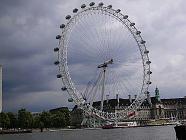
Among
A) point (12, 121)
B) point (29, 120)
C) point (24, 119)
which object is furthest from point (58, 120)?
point (12, 121)

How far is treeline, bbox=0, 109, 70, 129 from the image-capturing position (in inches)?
5659

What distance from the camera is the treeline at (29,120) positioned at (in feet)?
472

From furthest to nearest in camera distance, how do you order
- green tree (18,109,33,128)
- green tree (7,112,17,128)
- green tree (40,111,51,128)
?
green tree (40,111,51,128) → green tree (7,112,17,128) → green tree (18,109,33,128)

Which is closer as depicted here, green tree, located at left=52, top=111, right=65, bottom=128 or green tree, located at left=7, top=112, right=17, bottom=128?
green tree, located at left=7, top=112, right=17, bottom=128

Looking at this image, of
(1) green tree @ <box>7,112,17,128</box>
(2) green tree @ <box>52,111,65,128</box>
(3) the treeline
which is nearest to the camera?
(3) the treeline

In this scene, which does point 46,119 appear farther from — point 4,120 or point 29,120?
point 4,120

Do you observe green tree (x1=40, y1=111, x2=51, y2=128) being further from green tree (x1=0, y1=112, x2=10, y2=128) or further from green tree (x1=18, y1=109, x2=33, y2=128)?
green tree (x1=0, y1=112, x2=10, y2=128)

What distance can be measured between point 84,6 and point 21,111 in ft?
227

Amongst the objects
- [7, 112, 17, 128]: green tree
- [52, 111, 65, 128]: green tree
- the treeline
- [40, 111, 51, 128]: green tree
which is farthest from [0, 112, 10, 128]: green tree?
[52, 111, 65, 128]: green tree

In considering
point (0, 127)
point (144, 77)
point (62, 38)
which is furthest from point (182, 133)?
point (0, 127)

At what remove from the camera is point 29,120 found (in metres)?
147

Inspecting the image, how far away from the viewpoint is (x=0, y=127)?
143 m

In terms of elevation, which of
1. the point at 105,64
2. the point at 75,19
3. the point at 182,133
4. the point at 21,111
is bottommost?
the point at 182,133

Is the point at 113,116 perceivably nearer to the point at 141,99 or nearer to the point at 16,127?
the point at 141,99
